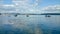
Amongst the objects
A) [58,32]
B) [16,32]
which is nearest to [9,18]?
[16,32]

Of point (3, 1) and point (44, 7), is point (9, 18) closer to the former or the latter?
point (3, 1)

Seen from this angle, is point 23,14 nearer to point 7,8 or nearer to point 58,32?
point 7,8

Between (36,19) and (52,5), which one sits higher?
(52,5)

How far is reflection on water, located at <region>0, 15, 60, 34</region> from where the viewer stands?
5.81ft

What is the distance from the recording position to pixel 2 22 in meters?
1.79

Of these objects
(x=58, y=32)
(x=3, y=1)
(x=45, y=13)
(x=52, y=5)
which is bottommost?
(x=58, y=32)

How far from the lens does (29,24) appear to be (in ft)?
5.86

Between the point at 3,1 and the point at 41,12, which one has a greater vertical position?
the point at 3,1

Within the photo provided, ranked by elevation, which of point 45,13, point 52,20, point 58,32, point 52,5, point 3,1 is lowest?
point 58,32

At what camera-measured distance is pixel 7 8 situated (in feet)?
5.78

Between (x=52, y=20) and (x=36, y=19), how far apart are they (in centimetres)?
25

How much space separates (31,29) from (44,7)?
394 millimetres

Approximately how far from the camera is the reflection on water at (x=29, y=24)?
1.77 meters

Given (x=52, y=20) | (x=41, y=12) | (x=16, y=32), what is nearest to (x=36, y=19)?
(x=41, y=12)
